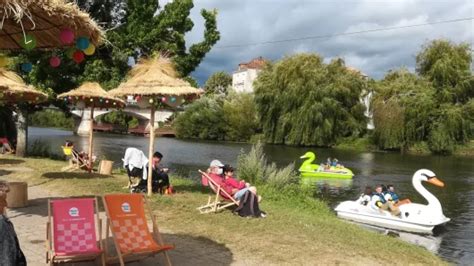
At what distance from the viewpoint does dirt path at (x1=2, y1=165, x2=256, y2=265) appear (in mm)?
6262

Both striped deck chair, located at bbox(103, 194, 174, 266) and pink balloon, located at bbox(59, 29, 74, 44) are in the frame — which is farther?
pink balloon, located at bbox(59, 29, 74, 44)

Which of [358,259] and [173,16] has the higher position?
[173,16]

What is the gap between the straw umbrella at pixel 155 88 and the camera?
1005cm

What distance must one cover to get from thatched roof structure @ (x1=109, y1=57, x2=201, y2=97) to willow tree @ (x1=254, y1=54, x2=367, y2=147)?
32047mm

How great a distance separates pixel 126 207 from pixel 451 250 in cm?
890

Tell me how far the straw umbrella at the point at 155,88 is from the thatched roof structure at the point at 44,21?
355cm

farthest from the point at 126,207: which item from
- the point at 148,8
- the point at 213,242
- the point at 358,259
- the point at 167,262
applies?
the point at 148,8

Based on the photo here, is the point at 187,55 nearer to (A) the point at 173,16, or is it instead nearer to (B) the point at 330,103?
(A) the point at 173,16

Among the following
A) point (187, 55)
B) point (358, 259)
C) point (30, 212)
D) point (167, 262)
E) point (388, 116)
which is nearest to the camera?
point (167, 262)

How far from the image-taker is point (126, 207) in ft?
19.5

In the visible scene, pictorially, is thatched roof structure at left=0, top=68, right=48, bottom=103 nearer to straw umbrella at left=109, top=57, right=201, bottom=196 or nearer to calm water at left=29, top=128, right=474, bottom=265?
→ straw umbrella at left=109, top=57, right=201, bottom=196

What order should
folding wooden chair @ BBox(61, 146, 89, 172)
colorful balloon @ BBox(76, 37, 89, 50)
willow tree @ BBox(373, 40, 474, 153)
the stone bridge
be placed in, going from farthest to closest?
the stone bridge, willow tree @ BBox(373, 40, 474, 153), folding wooden chair @ BBox(61, 146, 89, 172), colorful balloon @ BBox(76, 37, 89, 50)

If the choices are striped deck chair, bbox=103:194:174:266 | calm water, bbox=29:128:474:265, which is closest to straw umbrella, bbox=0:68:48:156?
striped deck chair, bbox=103:194:174:266

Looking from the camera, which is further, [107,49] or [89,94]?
[107,49]
